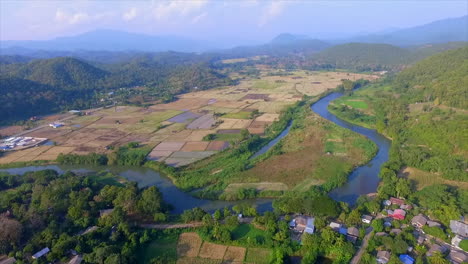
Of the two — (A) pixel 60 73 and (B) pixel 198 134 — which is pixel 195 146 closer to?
(B) pixel 198 134

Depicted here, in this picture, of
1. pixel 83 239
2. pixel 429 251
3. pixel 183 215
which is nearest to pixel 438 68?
pixel 429 251

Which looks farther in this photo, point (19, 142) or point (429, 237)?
point (19, 142)

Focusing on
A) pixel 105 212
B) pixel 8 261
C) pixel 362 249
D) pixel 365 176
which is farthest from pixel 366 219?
pixel 8 261

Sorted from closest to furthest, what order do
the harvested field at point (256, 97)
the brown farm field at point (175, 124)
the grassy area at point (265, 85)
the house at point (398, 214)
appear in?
the house at point (398, 214) → the brown farm field at point (175, 124) → the harvested field at point (256, 97) → the grassy area at point (265, 85)

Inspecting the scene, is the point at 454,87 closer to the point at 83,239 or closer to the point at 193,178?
the point at 193,178

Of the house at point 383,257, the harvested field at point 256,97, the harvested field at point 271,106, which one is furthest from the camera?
the harvested field at point 256,97

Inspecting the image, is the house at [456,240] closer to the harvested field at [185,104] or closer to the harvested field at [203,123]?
the harvested field at [203,123]

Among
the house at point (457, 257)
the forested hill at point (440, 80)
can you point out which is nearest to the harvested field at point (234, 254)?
the house at point (457, 257)
